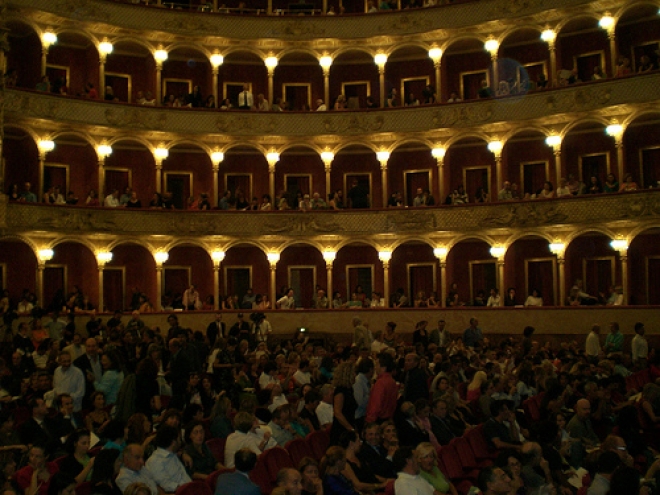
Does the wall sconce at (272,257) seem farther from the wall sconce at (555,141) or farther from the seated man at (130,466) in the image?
the seated man at (130,466)

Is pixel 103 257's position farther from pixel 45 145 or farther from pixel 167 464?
pixel 167 464

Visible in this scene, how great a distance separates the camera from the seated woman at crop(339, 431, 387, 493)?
9.12m

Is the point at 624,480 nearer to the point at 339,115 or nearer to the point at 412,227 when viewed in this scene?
the point at 412,227

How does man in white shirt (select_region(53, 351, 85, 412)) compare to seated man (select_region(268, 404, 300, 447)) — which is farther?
man in white shirt (select_region(53, 351, 85, 412))

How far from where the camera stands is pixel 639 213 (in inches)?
1055

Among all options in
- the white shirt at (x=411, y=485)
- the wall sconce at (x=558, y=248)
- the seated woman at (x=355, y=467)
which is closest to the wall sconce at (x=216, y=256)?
the wall sconce at (x=558, y=248)

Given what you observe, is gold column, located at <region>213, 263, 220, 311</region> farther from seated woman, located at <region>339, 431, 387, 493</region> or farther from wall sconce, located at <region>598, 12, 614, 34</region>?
seated woman, located at <region>339, 431, 387, 493</region>

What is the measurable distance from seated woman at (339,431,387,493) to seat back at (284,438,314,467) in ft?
2.68

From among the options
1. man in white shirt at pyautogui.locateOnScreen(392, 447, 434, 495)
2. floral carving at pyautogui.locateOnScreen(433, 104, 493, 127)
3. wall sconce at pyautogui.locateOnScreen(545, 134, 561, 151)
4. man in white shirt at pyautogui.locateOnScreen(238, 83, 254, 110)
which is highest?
man in white shirt at pyautogui.locateOnScreen(238, 83, 254, 110)

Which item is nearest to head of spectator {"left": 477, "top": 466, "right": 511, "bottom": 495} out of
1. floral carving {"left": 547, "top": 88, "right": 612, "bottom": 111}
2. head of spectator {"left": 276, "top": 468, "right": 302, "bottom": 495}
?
head of spectator {"left": 276, "top": 468, "right": 302, "bottom": 495}

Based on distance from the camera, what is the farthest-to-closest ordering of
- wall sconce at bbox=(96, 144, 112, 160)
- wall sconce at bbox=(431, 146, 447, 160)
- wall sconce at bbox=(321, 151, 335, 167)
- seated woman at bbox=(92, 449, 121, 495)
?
wall sconce at bbox=(321, 151, 335, 167), wall sconce at bbox=(431, 146, 447, 160), wall sconce at bbox=(96, 144, 112, 160), seated woman at bbox=(92, 449, 121, 495)

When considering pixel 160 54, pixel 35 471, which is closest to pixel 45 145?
pixel 160 54

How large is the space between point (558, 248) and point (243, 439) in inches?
848

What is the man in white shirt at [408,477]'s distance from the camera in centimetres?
794
